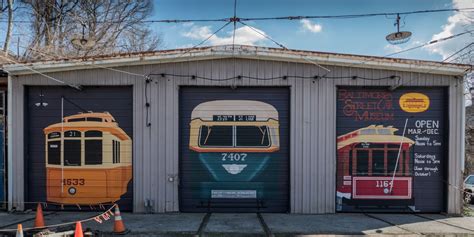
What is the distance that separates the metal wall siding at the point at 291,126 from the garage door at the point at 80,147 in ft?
0.89

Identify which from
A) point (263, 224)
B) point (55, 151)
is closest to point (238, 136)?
point (263, 224)

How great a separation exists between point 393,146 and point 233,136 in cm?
413

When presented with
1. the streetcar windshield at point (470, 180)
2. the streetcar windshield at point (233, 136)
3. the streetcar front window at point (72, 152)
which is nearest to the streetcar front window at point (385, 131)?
the streetcar windshield at point (233, 136)

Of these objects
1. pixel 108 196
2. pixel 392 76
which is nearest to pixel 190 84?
pixel 108 196

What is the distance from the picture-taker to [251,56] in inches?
346

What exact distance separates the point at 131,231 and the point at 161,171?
2.03 m

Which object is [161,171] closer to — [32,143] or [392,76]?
[32,143]

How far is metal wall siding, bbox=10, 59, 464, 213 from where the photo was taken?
887 centimetres

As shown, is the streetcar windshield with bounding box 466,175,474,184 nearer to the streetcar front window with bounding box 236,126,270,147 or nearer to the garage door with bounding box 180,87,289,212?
the garage door with bounding box 180,87,289,212

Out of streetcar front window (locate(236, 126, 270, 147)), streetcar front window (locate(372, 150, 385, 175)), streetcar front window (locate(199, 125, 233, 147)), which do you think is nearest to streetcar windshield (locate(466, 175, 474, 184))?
streetcar front window (locate(372, 150, 385, 175))

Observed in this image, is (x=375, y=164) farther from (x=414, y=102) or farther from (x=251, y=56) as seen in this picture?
(x=251, y=56)

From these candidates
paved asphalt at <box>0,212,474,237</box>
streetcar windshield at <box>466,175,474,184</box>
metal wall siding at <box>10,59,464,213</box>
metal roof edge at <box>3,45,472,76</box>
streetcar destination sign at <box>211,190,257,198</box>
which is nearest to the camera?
paved asphalt at <box>0,212,474,237</box>

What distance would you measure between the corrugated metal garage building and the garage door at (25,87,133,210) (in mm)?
26

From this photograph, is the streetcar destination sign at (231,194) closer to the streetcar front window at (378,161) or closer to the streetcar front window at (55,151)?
the streetcar front window at (378,161)
